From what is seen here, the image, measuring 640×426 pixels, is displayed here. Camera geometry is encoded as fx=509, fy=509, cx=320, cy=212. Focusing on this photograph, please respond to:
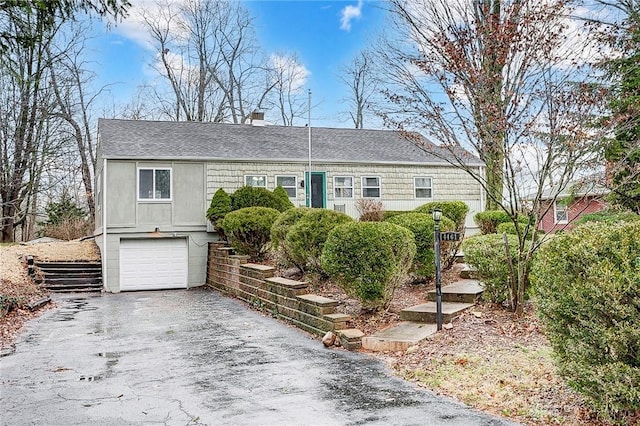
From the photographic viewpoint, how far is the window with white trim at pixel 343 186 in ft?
60.0

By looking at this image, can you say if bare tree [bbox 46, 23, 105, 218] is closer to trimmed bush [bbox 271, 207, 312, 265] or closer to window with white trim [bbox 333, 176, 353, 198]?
window with white trim [bbox 333, 176, 353, 198]

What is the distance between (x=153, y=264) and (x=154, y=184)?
2.60 metres

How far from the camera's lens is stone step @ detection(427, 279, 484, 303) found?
7879mm

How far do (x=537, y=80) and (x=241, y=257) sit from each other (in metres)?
8.34

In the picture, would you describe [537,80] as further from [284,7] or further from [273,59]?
[273,59]

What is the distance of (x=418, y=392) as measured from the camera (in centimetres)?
489

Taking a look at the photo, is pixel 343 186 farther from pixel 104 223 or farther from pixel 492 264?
pixel 492 264

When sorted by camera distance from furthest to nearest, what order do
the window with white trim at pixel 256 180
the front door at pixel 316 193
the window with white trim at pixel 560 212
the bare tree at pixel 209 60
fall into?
the bare tree at pixel 209 60 < the front door at pixel 316 193 < the window with white trim at pixel 256 180 < the window with white trim at pixel 560 212

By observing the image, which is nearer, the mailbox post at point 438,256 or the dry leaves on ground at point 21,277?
the mailbox post at point 438,256

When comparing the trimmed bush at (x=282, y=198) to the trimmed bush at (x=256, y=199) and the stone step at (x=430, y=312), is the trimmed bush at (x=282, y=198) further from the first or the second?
the stone step at (x=430, y=312)

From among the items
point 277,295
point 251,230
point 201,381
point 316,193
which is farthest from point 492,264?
point 316,193

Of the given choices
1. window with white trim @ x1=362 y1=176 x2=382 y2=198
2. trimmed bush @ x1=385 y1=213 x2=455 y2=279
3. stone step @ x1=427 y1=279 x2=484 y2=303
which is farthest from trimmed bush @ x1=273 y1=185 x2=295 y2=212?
stone step @ x1=427 y1=279 x2=484 y2=303

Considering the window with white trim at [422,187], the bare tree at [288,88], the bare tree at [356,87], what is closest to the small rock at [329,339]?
the window with white trim at [422,187]

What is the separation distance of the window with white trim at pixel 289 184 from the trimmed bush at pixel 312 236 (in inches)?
304
